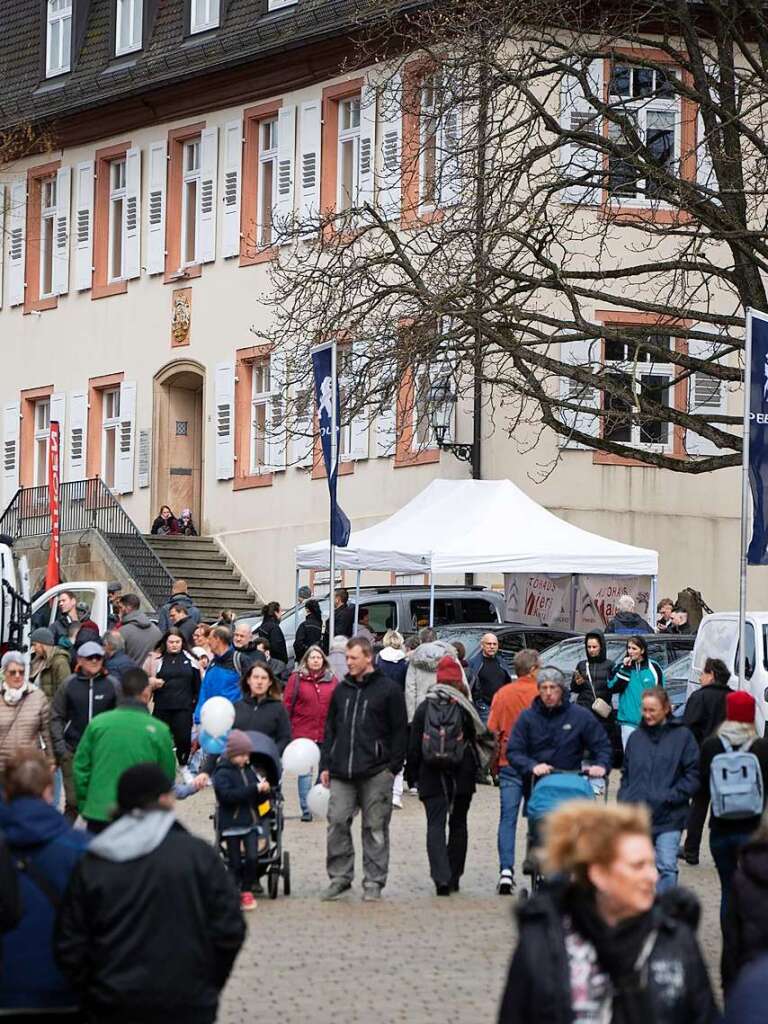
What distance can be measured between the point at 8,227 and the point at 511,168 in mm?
24284

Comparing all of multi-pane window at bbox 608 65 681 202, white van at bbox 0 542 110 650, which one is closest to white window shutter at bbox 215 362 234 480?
multi-pane window at bbox 608 65 681 202

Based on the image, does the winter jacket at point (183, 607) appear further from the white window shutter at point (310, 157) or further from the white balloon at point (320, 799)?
the white window shutter at point (310, 157)

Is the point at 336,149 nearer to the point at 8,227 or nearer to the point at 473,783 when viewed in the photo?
the point at 8,227

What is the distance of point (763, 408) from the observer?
775 inches

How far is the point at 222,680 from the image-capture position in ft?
72.5

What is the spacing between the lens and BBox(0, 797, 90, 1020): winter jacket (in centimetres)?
788

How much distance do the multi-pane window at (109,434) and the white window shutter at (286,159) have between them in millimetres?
5682

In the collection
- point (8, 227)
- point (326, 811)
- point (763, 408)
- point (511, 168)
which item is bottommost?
point (326, 811)

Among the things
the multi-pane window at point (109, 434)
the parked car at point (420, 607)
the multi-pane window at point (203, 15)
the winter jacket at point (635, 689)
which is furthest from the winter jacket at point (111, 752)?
the multi-pane window at point (109, 434)

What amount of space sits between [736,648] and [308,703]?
448cm

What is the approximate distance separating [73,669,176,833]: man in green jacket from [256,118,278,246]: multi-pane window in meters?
29.1

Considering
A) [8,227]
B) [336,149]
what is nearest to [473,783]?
[336,149]

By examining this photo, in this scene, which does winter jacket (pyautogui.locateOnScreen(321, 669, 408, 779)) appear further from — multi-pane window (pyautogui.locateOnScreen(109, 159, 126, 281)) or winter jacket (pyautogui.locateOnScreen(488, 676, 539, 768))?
multi-pane window (pyautogui.locateOnScreen(109, 159, 126, 281))

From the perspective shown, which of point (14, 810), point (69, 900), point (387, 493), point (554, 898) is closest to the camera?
point (554, 898)
